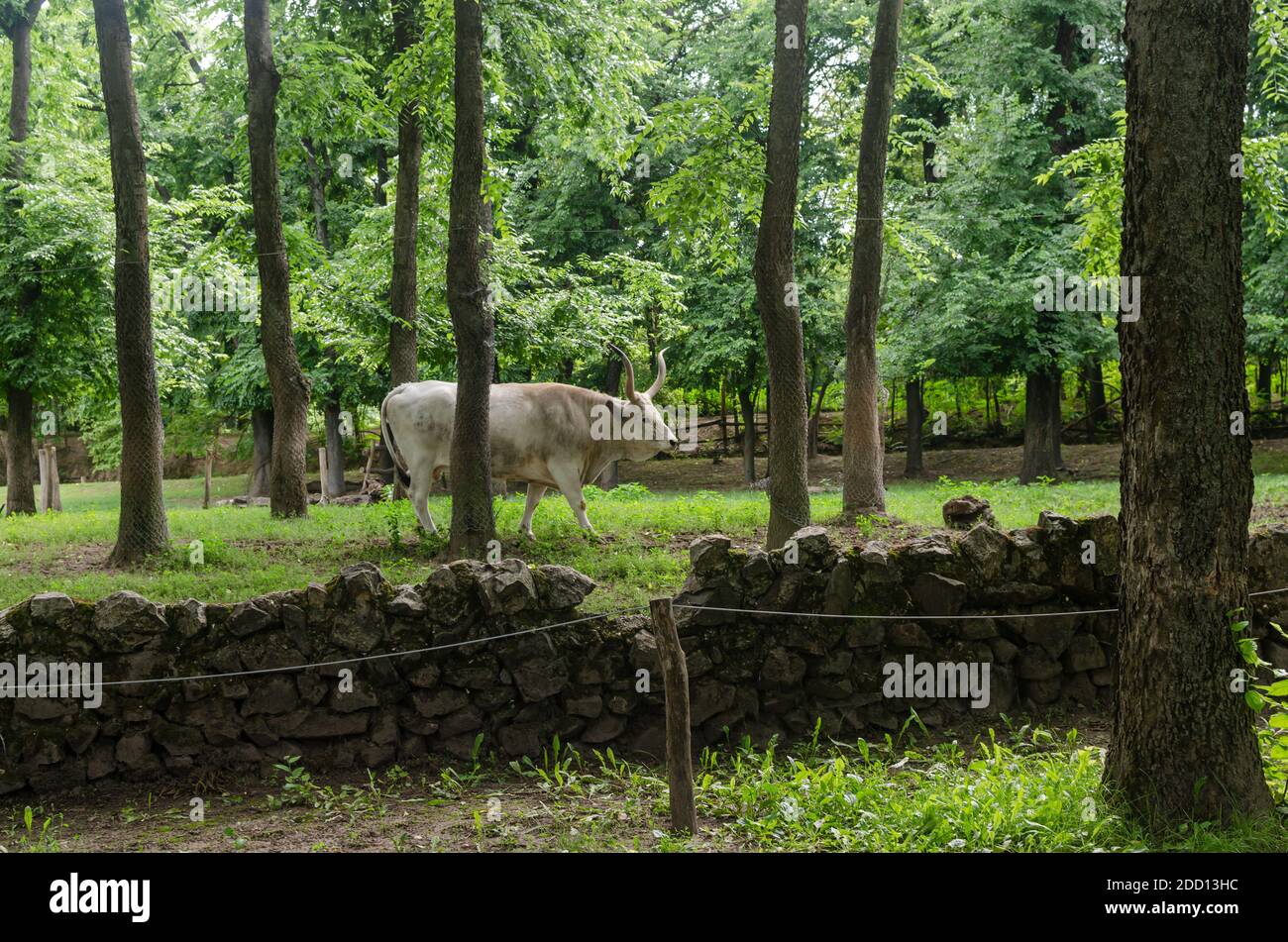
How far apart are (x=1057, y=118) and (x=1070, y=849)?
21.2 meters

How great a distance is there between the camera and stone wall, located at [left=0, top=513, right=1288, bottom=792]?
7.22 m

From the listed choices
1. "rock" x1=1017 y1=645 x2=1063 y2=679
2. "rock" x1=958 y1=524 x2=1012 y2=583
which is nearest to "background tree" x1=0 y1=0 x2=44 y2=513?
"rock" x1=958 y1=524 x2=1012 y2=583

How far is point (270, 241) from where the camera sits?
14.3m

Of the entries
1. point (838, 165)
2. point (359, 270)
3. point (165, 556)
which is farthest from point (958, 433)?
point (165, 556)

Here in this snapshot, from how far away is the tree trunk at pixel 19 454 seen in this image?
18719 mm

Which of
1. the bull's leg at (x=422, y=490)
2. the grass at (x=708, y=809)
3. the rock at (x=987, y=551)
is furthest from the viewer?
the bull's leg at (x=422, y=490)

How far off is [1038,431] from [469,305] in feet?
52.6

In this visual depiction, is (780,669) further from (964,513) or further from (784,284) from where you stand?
(964,513)

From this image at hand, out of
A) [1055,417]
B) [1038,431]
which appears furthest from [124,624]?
[1055,417]

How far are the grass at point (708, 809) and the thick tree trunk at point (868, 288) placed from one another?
228 inches

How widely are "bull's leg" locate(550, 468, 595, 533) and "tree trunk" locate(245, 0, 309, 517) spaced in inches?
149

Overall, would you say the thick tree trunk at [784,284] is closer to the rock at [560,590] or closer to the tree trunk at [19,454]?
the rock at [560,590]


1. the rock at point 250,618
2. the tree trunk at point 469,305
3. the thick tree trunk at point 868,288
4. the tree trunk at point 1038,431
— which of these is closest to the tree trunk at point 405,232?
the tree trunk at point 469,305

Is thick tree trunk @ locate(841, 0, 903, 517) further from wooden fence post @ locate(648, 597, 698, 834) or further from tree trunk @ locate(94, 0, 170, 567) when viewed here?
tree trunk @ locate(94, 0, 170, 567)
